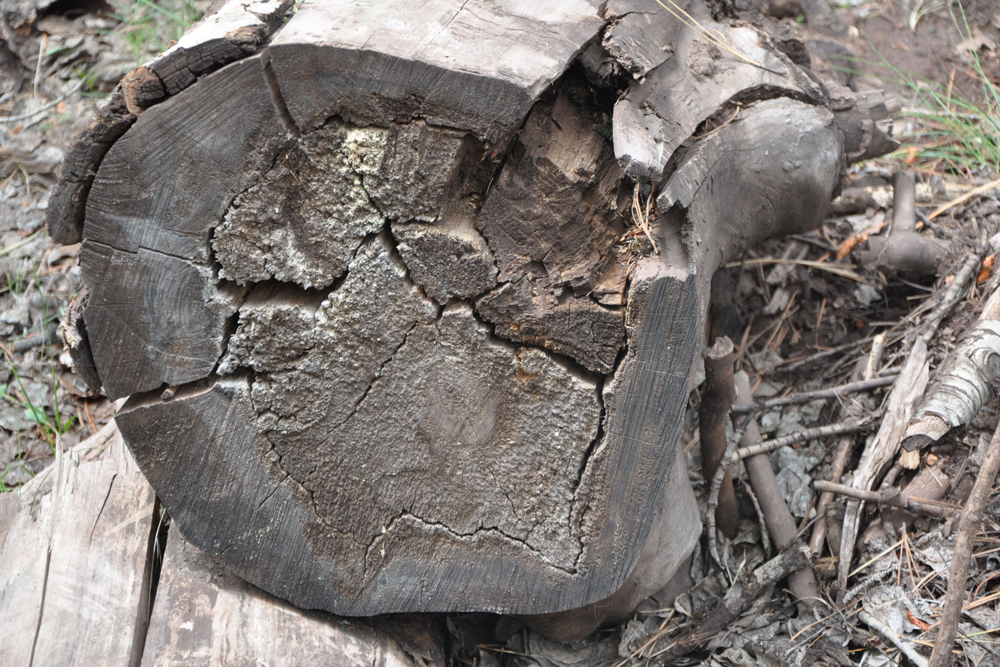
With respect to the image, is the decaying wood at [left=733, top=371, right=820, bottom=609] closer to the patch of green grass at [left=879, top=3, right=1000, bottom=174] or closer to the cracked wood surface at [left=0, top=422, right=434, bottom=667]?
the cracked wood surface at [left=0, top=422, right=434, bottom=667]

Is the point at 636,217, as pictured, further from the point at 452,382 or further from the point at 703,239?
the point at 452,382

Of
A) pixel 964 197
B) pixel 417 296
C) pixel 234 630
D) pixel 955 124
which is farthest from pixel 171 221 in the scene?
pixel 955 124

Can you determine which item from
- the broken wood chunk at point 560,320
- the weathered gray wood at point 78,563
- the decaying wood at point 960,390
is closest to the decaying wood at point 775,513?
the decaying wood at point 960,390

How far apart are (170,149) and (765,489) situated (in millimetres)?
1861

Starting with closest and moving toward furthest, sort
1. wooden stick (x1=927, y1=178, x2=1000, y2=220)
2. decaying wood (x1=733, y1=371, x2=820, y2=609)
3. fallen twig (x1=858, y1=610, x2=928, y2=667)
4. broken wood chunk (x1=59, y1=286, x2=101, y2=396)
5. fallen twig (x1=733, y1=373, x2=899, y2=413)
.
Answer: broken wood chunk (x1=59, y1=286, x2=101, y2=396)
fallen twig (x1=858, y1=610, x2=928, y2=667)
decaying wood (x1=733, y1=371, x2=820, y2=609)
fallen twig (x1=733, y1=373, x2=899, y2=413)
wooden stick (x1=927, y1=178, x2=1000, y2=220)

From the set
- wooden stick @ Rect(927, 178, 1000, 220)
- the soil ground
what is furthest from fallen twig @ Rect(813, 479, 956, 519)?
wooden stick @ Rect(927, 178, 1000, 220)

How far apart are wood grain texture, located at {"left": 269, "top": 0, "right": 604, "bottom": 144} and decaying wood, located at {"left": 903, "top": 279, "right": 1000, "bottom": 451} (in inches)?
55.7

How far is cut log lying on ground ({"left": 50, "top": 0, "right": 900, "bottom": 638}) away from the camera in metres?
1.47

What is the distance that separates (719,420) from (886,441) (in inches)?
20.9

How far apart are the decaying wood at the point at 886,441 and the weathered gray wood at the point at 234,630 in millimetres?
1251

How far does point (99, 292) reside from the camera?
1.61 meters

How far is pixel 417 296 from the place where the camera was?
161 centimetres

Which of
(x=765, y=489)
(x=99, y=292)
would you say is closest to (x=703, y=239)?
(x=765, y=489)

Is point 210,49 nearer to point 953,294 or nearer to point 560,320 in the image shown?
point 560,320
